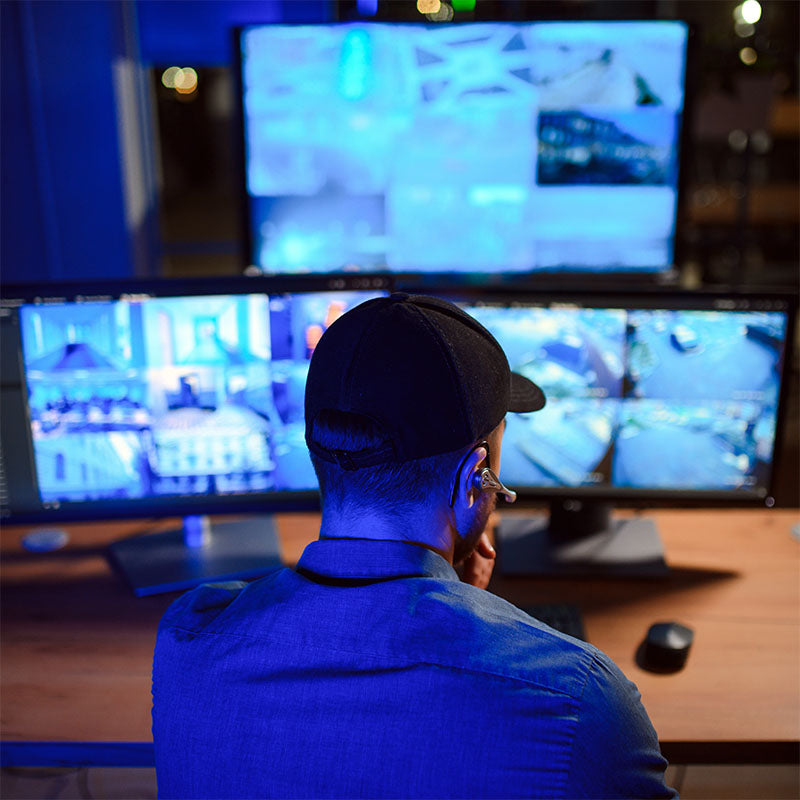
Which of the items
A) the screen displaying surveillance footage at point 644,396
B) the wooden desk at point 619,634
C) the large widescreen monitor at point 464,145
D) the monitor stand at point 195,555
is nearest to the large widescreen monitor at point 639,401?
the screen displaying surveillance footage at point 644,396

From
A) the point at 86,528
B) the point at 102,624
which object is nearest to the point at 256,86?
the point at 86,528

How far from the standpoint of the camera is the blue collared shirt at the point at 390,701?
73 cm

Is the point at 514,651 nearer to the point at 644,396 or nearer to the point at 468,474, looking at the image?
the point at 468,474

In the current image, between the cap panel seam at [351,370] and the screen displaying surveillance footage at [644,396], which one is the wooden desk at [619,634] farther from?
the cap panel seam at [351,370]

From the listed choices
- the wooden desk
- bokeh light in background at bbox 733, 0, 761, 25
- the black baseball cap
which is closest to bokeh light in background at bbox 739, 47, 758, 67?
bokeh light in background at bbox 733, 0, 761, 25

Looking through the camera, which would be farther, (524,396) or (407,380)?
(524,396)

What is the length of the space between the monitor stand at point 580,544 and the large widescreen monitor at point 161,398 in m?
0.40

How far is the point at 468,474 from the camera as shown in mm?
911

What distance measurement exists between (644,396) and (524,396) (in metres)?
0.42

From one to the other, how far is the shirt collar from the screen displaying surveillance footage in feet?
2.31

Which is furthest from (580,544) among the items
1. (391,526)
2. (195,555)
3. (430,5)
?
(430,5)

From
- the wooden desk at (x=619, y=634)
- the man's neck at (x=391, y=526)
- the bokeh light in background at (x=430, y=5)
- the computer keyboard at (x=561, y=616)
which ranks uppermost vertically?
the bokeh light in background at (x=430, y=5)

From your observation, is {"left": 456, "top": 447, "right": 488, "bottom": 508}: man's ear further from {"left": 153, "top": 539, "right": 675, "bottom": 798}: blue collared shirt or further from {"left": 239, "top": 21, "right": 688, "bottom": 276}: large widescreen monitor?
{"left": 239, "top": 21, "right": 688, "bottom": 276}: large widescreen monitor

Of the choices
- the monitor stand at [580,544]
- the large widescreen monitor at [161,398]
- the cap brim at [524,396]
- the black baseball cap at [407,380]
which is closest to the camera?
the black baseball cap at [407,380]
